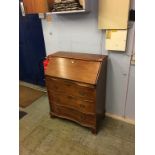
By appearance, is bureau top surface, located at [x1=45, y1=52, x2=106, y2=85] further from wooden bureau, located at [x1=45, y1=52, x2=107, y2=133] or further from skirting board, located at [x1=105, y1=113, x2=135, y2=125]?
skirting board, located at [x1=105, y1=113, x2=135, y2=125]

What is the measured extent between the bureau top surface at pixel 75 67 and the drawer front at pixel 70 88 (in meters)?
0.07

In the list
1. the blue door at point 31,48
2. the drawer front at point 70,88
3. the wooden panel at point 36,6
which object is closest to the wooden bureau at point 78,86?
the drawer front at point 70,88

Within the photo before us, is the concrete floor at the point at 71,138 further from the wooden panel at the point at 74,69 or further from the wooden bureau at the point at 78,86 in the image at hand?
the wooden panel at the point at 74,69

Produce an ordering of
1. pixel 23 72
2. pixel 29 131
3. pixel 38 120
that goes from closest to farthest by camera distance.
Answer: pixel 29 131
pixel 38 120
pixel 23 72

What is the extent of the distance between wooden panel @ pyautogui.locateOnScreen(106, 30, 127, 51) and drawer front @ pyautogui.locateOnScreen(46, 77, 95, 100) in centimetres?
59

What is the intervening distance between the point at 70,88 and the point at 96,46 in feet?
2.15

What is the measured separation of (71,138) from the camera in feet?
6.50

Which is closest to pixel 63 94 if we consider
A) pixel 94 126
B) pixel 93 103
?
pixel 93 103

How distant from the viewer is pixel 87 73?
185 centimetres

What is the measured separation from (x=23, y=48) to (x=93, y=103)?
202 cm

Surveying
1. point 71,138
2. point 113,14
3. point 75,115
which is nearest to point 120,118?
point 75,115

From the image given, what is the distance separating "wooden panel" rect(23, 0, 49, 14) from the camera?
2.02 metres

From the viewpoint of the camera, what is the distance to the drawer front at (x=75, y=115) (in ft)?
6.52
